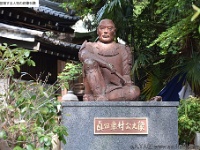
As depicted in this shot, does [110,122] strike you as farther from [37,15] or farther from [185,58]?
[37,15]

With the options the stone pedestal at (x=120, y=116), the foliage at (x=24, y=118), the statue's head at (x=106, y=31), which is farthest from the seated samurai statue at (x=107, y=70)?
the foliage at (x=24, y=118)

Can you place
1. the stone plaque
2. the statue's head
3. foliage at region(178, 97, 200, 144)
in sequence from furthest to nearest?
foliage at region(178, 97, 200, 144)
the statue's head
the stone plaque

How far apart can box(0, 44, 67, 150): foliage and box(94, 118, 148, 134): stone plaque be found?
1.96 meters

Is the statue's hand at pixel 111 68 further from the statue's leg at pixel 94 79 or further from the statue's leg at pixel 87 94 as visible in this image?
the statue's leg at pixel 87 94

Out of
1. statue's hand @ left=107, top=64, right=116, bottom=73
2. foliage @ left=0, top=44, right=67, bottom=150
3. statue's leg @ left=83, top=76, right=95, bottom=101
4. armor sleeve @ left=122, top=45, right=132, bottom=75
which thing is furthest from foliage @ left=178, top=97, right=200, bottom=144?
foliage @ left=0, top=44, right=67, bottom=150

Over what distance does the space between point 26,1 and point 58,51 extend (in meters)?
3.98

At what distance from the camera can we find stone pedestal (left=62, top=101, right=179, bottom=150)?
220 inches

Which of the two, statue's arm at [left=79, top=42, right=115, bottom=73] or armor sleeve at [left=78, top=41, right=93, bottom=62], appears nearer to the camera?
statue's arm at [left=79, top=42, right=115, bottom=73]

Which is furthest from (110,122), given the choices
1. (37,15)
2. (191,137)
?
(37,15)

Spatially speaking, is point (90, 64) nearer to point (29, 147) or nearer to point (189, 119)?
point (29, 147)

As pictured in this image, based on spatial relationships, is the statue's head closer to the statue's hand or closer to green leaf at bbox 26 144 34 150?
the statue's hand

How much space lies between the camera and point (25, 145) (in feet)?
10.4

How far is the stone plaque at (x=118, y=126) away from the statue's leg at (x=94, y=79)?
397mm

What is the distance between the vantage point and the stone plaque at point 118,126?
18.2ft
